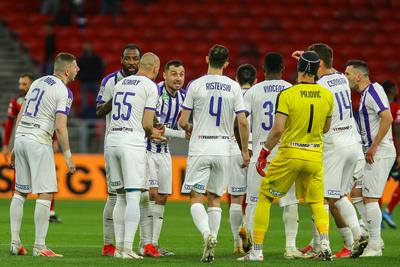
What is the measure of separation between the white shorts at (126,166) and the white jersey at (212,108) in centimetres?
63

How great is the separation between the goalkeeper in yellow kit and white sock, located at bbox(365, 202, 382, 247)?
1568mm

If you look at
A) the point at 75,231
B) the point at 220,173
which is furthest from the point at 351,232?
the point at 75,231

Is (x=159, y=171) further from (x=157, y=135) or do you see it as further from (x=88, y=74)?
(x=88, y=74)

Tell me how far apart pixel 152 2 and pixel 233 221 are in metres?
19.1

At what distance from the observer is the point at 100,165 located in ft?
80.4

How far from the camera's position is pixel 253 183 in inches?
531

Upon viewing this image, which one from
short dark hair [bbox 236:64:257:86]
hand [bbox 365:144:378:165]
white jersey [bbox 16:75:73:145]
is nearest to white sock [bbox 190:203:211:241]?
white jersey [bbox 16:75:73:145]

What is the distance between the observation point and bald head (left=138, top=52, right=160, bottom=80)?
1289 cm

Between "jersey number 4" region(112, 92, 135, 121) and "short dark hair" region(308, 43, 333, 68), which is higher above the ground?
"short dark hair" region(308, 43, 333, 68)

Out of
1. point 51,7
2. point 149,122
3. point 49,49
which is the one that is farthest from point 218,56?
point 51,7

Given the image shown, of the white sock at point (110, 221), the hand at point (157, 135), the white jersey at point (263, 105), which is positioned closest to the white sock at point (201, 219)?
the hand at point (157, 135)

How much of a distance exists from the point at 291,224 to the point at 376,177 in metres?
1.44

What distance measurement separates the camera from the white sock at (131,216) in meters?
12.7

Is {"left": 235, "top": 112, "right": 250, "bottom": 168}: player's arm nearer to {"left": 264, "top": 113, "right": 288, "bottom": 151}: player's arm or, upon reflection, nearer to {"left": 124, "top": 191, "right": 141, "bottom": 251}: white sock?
{"left": 264, "top": 113, "right": 288, "bottom": 151}: player's arm
